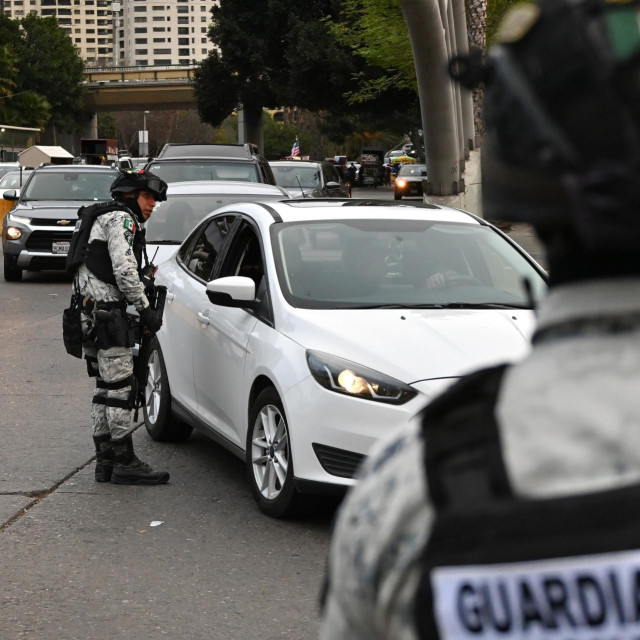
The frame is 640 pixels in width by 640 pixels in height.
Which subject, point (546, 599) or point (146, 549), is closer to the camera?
point (546, 599)

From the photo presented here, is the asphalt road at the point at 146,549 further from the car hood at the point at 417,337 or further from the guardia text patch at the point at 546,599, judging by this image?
the guardia text patch at the point at 546,599

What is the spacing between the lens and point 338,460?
5.57 meters

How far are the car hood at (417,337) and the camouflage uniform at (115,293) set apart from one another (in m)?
1.00

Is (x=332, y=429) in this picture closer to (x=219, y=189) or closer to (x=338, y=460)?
(x=338, y=460)

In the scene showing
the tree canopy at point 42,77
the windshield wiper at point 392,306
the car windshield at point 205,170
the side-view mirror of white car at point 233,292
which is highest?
the tree canopy at point 42,77

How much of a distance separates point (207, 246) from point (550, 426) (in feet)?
22.2

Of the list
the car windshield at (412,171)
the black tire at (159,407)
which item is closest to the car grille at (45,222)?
the black tire at (159,407)

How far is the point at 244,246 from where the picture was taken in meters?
7.22

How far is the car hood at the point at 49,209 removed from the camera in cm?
1931

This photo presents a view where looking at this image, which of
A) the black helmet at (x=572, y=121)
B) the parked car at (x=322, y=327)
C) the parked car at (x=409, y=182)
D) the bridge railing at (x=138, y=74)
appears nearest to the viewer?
the black helmet at (x=572, y=121)

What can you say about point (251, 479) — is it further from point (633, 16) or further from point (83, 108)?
point (83, 108)

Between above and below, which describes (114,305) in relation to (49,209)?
below

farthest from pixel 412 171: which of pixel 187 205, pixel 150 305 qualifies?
pixel 150 305

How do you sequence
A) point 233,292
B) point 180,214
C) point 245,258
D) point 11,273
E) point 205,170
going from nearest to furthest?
point 233,292
point 245,258
point 180,214
point 205,170
point 11,273
